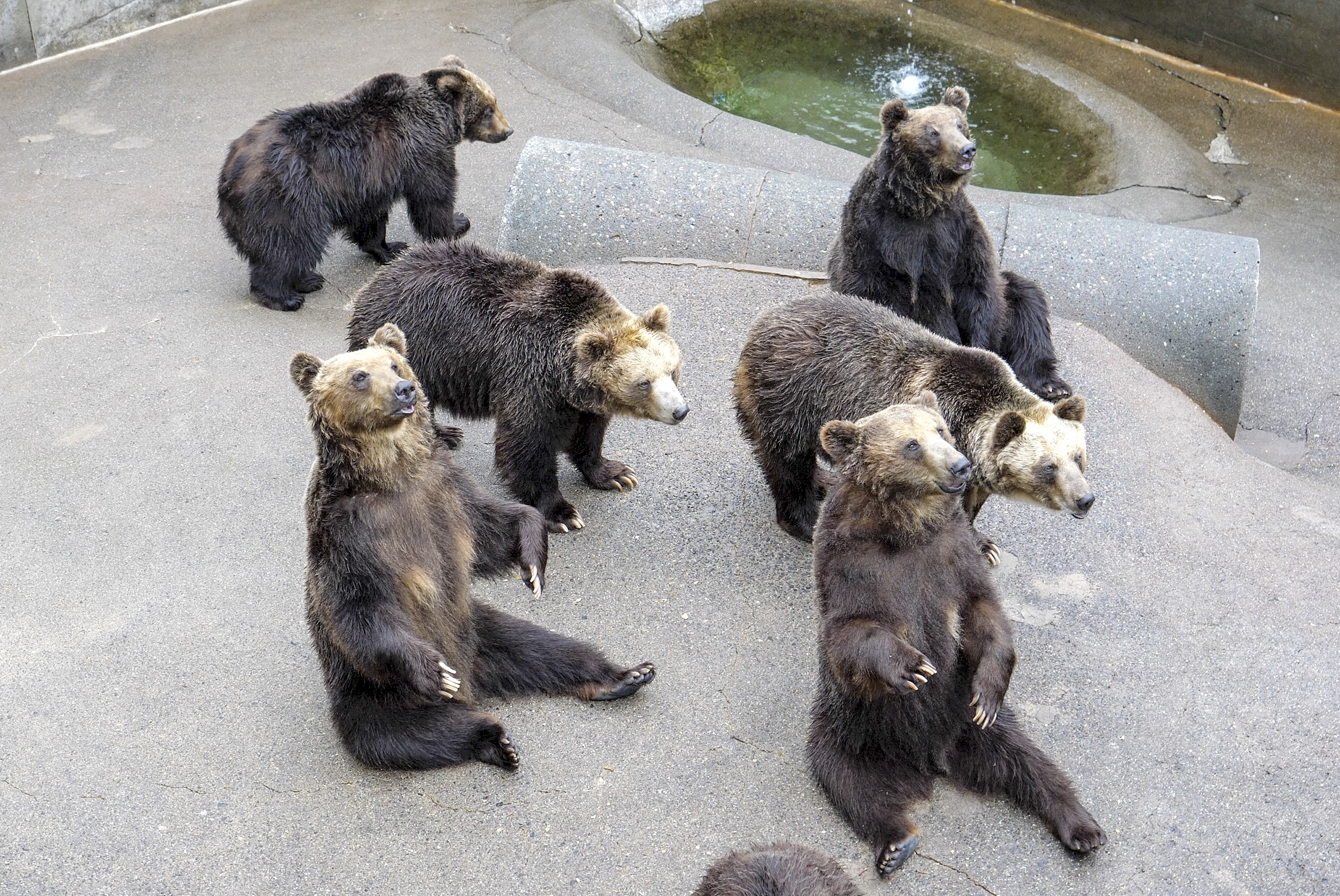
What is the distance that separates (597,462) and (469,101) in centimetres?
420

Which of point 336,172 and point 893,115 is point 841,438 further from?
point 336,172

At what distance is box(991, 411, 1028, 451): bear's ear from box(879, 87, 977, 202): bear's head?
2219mm

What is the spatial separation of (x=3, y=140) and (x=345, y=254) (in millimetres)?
4052

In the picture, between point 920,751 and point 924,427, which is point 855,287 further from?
point 920,751

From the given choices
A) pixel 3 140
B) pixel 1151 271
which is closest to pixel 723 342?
pixel 1151 271

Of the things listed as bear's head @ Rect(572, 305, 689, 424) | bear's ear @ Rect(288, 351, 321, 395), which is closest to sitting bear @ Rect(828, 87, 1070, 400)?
bear's head @ Rect(572, 305, 689, 424)

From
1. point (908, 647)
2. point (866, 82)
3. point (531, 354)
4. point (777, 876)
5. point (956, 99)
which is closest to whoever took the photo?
point (777, 876)

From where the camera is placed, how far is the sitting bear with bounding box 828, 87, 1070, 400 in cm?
755

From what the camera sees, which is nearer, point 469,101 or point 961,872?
point 961,872

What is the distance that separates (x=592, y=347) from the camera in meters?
6.39

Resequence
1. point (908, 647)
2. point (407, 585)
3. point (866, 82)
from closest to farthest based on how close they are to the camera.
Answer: point (908, 647) → point (407, 585) → point (866, 82)

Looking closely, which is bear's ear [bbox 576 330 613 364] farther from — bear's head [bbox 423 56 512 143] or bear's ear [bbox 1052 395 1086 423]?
bear's head [bbox 423 56 512 143]

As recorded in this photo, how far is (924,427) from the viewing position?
5.01m

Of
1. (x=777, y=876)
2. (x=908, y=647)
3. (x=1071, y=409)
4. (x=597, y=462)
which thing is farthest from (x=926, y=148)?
(x=777, y=876)
